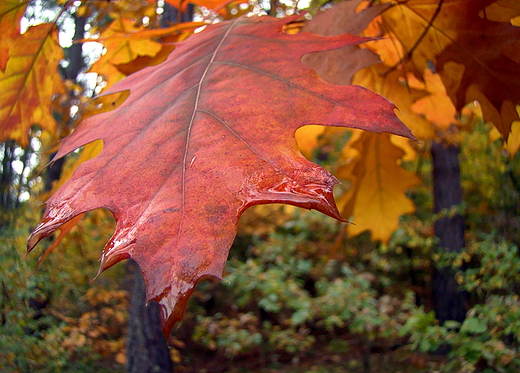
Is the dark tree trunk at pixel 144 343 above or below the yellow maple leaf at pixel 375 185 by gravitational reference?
below

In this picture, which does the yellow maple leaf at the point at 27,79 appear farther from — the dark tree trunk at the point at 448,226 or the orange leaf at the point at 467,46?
the dark tree trunk at the point at 448,226

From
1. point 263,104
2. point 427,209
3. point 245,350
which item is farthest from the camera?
point 427,209

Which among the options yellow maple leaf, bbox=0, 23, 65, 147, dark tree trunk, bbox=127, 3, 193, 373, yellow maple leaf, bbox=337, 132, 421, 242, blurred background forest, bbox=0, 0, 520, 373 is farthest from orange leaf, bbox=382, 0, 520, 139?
dark tree trunk, bbox=127, 3, 193, 373

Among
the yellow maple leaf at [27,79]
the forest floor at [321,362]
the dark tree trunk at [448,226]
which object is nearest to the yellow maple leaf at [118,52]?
the yellow maple leaf at [27,79]

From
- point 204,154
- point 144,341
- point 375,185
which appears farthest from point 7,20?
point 144,341

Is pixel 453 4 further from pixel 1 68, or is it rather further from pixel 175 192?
pixel 1 68

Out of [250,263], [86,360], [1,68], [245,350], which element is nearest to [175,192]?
[1,68]

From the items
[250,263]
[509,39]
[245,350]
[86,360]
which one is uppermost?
[509,39]
